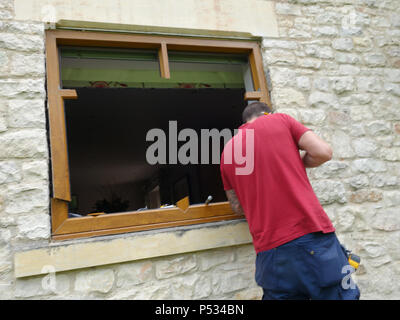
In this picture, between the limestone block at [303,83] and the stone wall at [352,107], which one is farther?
the limestone block at [303,83]

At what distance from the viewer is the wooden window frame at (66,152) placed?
7.11ft

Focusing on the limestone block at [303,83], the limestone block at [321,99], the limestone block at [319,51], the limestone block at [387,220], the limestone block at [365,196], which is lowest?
the limestone block at [387,220]

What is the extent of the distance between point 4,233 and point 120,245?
0.68 meters

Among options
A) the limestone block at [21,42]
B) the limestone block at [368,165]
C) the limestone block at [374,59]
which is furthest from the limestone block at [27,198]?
the limestone block at [374,59]

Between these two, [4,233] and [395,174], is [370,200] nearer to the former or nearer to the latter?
[395,174]

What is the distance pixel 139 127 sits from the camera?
6027 mm

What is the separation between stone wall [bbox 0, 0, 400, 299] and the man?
65cm

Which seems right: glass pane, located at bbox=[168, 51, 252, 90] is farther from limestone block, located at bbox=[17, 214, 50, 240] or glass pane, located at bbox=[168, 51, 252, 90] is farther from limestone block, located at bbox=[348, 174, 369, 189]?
limestone block, located at bbox=[17, 214, 50, 240]

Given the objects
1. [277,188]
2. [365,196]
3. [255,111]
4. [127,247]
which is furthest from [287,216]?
[365,196]

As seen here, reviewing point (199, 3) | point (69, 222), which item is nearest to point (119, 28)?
point (199, 3)

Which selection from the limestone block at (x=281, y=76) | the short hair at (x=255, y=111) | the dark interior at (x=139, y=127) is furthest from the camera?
the dark interior at (x=139, y=127)

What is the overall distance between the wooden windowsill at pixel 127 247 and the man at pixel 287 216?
0.46 m

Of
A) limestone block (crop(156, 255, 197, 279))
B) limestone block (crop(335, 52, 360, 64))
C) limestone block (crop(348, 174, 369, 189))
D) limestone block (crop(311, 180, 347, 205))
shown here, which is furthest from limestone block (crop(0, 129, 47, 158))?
limestone block (crop(335, 52, 360, 64))

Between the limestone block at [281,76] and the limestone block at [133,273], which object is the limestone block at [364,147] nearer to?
the limestone block at [281,76]
